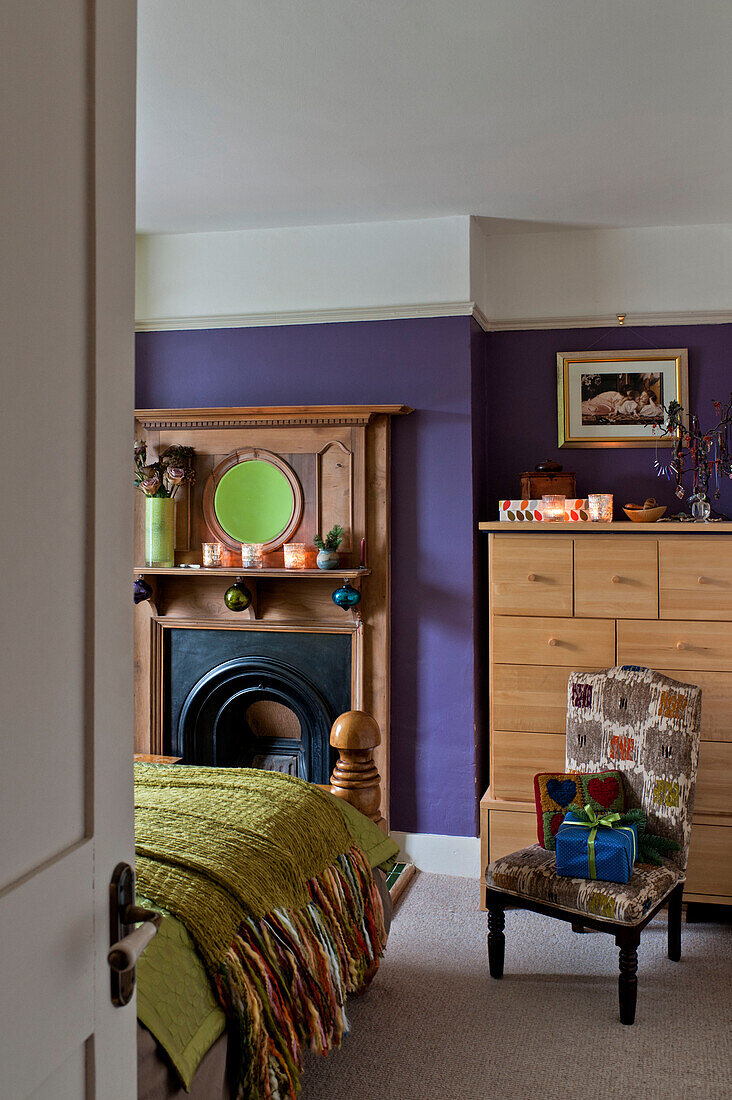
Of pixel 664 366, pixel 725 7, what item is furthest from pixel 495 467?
pixel 725 7

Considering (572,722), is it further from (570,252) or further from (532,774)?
(570,252)

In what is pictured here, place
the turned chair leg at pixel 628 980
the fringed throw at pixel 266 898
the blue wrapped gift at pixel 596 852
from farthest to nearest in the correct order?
1. the blue wrapped gift at pixel 596 852
2. the turned chair leg at pixel 628 980
3. the fringed throw at pixel 266 898

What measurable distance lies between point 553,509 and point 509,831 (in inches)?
50.5

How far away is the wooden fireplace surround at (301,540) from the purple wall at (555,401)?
58 cm

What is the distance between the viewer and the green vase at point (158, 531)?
401 centimetres

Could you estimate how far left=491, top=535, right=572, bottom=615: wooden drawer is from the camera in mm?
3479

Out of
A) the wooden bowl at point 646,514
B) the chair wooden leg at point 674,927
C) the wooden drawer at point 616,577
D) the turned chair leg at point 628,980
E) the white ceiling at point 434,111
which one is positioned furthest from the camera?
the wooden bowl at point 646,514

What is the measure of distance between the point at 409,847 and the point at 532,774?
0.74m

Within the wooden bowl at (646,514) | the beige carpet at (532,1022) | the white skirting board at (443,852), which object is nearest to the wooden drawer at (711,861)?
the beige carpet at (532,1022)

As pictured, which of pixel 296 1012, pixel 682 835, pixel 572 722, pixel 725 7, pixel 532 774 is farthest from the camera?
pixel 532 774

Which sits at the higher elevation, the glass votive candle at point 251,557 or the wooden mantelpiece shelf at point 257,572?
the glass votive candle at point 251,557

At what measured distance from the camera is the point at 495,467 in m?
4.16

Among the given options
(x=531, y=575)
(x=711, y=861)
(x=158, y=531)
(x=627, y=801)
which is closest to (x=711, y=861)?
(x=711, y=861)

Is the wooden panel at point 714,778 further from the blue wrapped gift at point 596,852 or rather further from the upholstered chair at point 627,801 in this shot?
the blue wrapped gift at point 596,852
